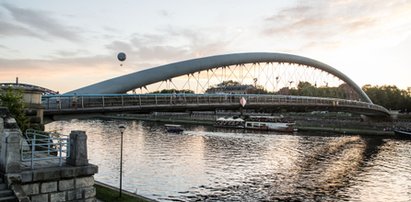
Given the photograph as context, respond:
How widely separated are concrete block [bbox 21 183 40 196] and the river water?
42.5 feet

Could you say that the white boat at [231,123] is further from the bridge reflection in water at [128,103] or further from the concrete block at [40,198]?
the concrete block at [40,198]

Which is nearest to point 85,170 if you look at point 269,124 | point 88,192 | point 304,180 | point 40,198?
point 88,192

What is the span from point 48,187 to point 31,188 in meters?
0.51

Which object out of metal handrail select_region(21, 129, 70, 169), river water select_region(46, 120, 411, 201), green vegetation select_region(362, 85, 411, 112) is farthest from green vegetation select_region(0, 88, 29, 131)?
green vegetation select_region(362, 85, 411, 112)

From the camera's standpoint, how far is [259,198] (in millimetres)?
25172

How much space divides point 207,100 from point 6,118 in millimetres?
25651

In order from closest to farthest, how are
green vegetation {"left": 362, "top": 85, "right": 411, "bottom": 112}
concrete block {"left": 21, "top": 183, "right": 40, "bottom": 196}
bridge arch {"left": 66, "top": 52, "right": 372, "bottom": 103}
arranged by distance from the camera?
concrete block {"left": 21, "top": 183, "right": 40, "bottom": 196} → bridge arch {"left": 66, "top": 52, "right": 372, "bottom": 103} → green vegetation {"left": 362, "top": 85, "right": 411, "bottom": 112}

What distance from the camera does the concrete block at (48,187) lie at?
38.3 ft

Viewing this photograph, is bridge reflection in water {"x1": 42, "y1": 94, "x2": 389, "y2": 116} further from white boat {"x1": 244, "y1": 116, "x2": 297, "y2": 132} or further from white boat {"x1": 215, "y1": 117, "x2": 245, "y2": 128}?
white boat {"x1": 215, "y1": 117, "x2": 245, "y2": 128}

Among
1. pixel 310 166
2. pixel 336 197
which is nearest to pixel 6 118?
pixel 336 197

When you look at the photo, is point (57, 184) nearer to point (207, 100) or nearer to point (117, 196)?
point (117, 196)

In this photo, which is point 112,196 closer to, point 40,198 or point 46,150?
point 46,150

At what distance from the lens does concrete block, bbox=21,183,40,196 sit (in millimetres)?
11316

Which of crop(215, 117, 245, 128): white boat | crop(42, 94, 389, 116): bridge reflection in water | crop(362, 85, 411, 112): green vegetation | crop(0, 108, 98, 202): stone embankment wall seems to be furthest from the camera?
crop(362, 85, 411, 112): green vegetation
